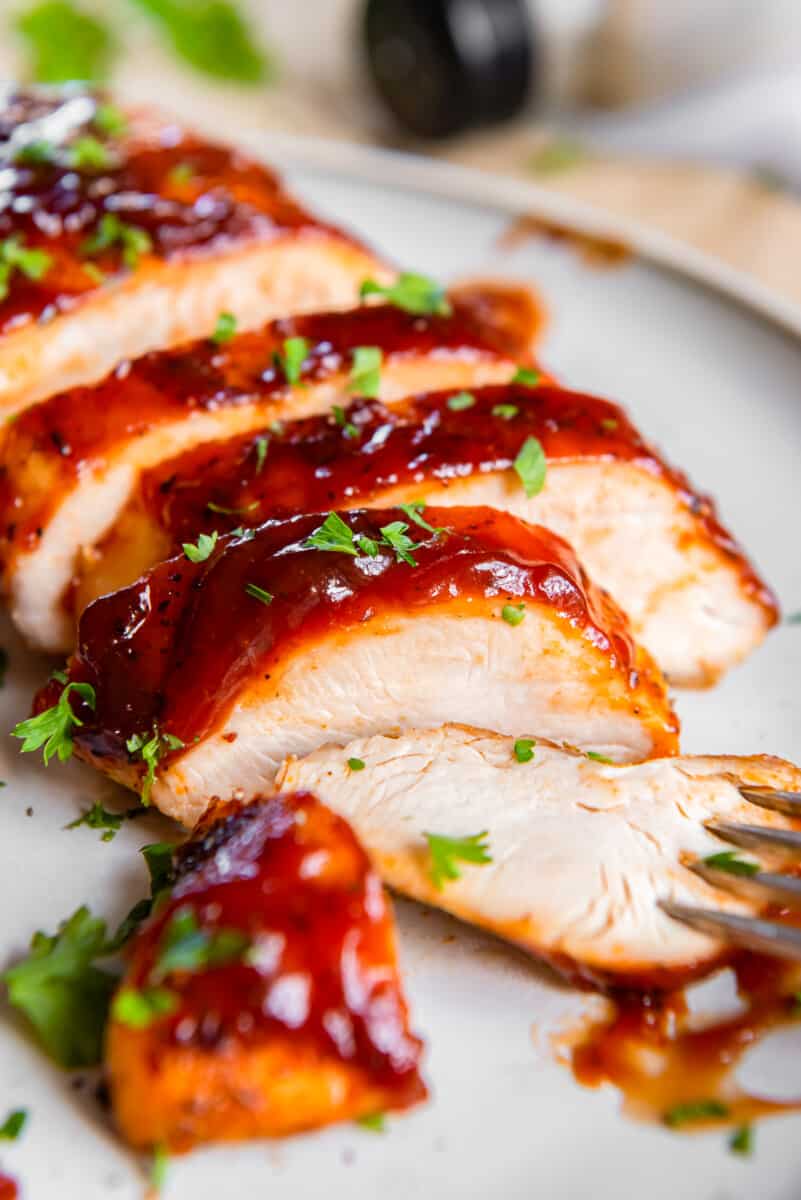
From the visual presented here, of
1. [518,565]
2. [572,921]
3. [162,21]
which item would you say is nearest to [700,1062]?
[572,921]

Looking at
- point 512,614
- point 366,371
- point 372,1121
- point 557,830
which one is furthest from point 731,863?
point 366,371

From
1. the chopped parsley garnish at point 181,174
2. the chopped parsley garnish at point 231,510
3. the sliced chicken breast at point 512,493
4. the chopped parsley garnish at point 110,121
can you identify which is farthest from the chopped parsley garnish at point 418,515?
the chopped parsley garnish at point 110,121

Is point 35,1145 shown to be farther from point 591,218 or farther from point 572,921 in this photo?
point 591,218

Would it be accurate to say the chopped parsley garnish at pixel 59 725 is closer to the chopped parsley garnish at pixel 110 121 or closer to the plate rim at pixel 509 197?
the chopped parsley garnish at pixel 110 121

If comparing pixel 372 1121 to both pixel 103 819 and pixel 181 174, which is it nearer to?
pixel 103 819

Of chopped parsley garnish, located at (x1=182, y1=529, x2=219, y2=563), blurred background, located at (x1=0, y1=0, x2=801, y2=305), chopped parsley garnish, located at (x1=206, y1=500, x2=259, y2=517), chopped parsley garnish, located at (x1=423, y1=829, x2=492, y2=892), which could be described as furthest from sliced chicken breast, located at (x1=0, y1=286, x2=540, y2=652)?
blurred background, located at (x1=0, y1=0, x2=801, y2=305)
